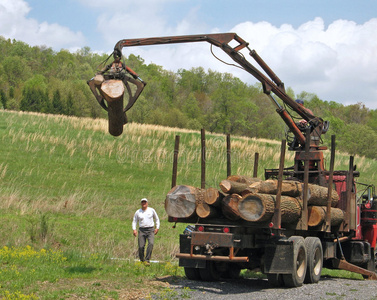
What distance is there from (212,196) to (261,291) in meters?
2.06

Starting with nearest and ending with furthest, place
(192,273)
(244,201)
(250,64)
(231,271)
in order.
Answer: (244,201) < (192,273) < (231,271) < (250,64)

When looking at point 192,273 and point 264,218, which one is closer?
point 264,218

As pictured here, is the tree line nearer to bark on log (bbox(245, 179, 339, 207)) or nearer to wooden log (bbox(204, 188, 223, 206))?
bark on log (bbox(245, 179, 339, 207))

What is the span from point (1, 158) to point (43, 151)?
3.08 meters

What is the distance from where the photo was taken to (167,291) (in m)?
10.8

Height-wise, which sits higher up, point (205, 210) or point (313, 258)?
point (205, 210)

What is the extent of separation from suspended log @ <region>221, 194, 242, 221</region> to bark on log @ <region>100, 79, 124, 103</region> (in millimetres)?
2909

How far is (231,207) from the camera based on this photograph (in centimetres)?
1157

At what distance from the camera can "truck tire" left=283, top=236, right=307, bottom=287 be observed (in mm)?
11852

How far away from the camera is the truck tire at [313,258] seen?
1259cm

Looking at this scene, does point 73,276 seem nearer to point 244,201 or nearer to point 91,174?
point 244,201

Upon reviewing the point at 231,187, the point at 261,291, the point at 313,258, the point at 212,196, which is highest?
the point at 231,187

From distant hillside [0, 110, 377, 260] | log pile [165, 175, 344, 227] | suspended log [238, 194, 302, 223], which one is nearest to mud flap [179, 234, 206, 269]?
log pile [165, 175, 344, 227]

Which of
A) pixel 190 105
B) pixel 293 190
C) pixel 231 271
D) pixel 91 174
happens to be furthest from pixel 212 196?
pixel 190 105
